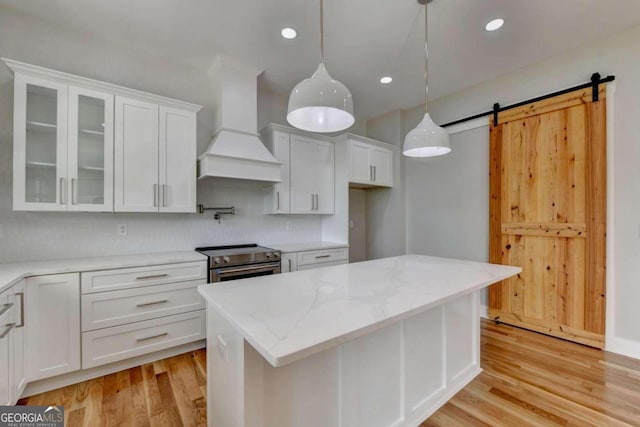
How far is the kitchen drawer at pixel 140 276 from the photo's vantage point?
82.4 inches

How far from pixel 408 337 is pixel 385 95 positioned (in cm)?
324

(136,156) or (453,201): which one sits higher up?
(136,156)

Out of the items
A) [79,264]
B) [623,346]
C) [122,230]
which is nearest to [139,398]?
[79,264]

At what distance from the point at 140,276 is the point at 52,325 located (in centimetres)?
60

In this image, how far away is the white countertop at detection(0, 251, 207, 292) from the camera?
1.82 m

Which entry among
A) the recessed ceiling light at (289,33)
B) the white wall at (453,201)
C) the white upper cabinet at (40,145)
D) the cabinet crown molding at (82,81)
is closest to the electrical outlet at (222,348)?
the white upper cabinet at (40,145)

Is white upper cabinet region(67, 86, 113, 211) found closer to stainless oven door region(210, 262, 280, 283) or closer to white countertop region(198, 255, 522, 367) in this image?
stainless oven door region(210, 262, 280, 283)

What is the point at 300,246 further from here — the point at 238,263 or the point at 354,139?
the point at 354,139

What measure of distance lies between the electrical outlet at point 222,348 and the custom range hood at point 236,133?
71.6 inches

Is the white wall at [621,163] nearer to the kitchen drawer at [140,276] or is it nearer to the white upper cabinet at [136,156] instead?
the kitchen drawer at [140,276]

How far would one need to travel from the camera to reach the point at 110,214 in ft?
8.56

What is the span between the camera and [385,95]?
3762 millimetres

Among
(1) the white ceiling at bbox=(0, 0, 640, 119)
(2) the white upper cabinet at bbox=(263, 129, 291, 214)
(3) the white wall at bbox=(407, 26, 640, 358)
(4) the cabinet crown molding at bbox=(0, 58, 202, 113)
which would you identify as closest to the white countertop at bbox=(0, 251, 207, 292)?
(2) the white upper cabinet at bbox=(263, 129, 291, 214)

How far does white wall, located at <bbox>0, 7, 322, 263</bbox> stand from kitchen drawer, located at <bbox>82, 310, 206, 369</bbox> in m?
0.80
